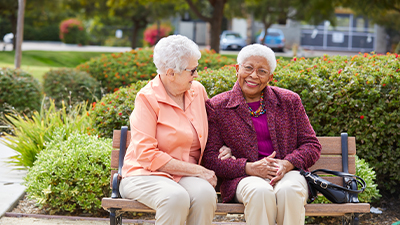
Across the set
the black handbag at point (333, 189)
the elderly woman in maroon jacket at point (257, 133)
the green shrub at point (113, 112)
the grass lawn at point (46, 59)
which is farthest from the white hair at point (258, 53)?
the grass lawn at point (46, 59)

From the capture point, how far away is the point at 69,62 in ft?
64.1

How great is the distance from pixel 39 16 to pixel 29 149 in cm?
2390

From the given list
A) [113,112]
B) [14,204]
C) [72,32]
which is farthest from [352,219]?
[72,32]

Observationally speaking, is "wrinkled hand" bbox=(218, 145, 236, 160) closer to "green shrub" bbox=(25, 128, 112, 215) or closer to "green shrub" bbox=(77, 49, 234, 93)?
"green shrub" bbox=(25, 128, 112, 215)

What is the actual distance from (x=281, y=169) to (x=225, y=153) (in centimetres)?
40

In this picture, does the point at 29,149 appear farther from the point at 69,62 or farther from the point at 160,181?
the point at 69,62

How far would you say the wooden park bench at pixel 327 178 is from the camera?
2.84 m

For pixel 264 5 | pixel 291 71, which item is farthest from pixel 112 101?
pixel 264 5

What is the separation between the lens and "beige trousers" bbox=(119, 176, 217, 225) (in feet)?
8.77

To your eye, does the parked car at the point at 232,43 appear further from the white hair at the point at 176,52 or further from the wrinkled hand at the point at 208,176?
the wrinkled hand at the point at 208,176

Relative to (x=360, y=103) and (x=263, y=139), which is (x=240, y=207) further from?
(x=360, y=103)

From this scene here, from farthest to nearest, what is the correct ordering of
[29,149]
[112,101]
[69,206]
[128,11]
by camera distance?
[128,11] < [29,149] < [112,101] < [69,206]

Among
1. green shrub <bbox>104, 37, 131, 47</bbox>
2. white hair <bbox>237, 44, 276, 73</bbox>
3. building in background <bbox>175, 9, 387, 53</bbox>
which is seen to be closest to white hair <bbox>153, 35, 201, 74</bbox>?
white hair <bbox>237, 44, 276, 73</bbox>

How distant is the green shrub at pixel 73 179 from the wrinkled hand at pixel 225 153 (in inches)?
49.6
